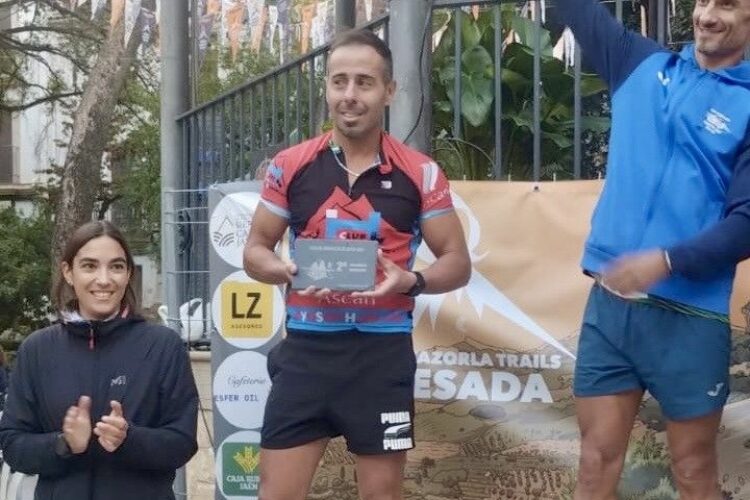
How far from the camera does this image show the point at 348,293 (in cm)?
340

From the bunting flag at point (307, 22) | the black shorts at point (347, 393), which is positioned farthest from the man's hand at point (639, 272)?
the bunting flag at point (307, 22)

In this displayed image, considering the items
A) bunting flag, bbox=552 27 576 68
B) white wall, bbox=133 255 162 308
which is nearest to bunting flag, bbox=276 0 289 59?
bunting flag, bbox=552 27 576 68

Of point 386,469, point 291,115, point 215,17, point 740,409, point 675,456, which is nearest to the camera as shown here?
point 675,456

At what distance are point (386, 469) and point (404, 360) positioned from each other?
1.06 feet

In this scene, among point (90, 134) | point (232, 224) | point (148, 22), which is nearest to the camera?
point (232, 224)

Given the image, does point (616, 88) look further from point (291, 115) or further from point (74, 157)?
point (74, 157)

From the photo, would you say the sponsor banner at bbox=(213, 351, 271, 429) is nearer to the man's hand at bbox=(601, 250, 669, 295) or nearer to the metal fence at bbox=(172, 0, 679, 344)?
the metal fence at bbox=(172, 0, 679, 344)

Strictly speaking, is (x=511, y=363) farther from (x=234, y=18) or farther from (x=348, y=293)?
(x=234, y=18)

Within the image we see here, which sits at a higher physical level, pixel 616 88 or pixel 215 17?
pixel 215 17

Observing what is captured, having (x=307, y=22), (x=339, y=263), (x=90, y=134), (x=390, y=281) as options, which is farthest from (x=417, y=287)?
(x=90, y=134)

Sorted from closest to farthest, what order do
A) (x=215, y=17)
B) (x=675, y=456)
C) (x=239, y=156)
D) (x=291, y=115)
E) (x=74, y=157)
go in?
1. (x=675, y=456)
2. (x=291, y=115)
3. (x=239, y=156)
4. (x=215, y=17)
5. (x=74, y=157)

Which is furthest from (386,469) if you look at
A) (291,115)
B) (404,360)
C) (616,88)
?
(291,115)

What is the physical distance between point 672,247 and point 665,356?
1.02 ft

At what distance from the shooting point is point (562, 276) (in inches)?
171
